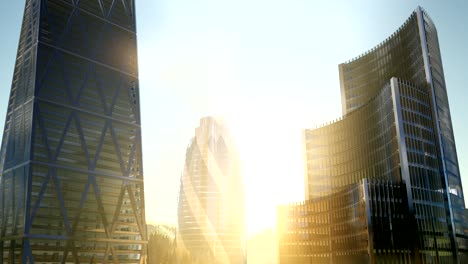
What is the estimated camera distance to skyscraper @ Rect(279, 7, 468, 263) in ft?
319

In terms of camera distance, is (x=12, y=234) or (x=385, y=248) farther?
→ (x=385, y=248)

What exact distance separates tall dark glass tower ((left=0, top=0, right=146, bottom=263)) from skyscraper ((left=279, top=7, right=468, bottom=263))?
4990 cm

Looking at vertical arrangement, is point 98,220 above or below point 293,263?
above

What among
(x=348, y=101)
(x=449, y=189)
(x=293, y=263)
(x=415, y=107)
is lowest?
(x=293, y=263)

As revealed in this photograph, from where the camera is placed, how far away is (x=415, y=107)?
345 feet

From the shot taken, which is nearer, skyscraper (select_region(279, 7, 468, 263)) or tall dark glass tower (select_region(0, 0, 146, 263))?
tall dark glass tower (select_region(0, 0, 146, 263))

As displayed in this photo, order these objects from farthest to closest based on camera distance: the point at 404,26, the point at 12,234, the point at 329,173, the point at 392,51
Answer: the point at 329,173 < the point at 392,51 < the point at 404,26 < the point at 12,234

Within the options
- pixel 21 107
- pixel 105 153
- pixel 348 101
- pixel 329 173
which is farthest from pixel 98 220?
pixel 348 101

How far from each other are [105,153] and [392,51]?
8622cm

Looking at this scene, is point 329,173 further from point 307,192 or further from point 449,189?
point 449,189

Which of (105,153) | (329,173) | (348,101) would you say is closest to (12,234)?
(105,153)

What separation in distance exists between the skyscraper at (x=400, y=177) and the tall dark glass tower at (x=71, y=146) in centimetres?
4990

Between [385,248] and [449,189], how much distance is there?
22.9m

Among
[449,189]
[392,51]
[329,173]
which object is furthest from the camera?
[329,173]
